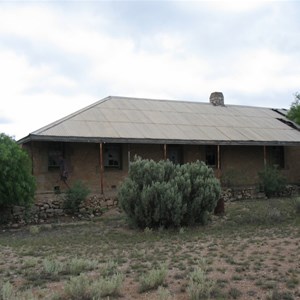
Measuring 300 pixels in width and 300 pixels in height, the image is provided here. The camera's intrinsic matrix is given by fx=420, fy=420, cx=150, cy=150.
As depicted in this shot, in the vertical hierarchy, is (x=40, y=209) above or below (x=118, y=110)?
below

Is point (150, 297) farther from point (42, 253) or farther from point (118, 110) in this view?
point (118, 110)

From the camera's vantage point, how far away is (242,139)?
2006 cm

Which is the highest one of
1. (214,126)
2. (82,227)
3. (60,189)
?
(214,126)

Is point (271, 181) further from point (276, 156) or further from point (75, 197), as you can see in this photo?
point (75, 197)

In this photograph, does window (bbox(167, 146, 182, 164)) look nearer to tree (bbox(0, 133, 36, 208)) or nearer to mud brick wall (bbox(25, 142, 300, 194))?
mud brick wall (bbox(25, 142, 300, 194))

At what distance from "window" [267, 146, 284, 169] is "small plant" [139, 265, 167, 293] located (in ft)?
56.7

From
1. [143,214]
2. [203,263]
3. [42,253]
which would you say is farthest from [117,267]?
[143,214]

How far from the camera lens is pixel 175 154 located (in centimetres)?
2094

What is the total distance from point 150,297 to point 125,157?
1377 cm

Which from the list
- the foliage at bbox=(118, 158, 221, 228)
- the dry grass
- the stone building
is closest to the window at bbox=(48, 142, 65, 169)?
the stone building

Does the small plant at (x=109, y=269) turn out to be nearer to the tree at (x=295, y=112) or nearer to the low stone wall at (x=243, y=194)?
the low stone wall at (x=243, y=194)

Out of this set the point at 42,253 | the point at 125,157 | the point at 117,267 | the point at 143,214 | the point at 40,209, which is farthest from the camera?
the point at 125,157

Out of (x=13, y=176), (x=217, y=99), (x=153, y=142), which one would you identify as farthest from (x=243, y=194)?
(x=13, y=176)

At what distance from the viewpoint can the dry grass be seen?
6.10 meters
